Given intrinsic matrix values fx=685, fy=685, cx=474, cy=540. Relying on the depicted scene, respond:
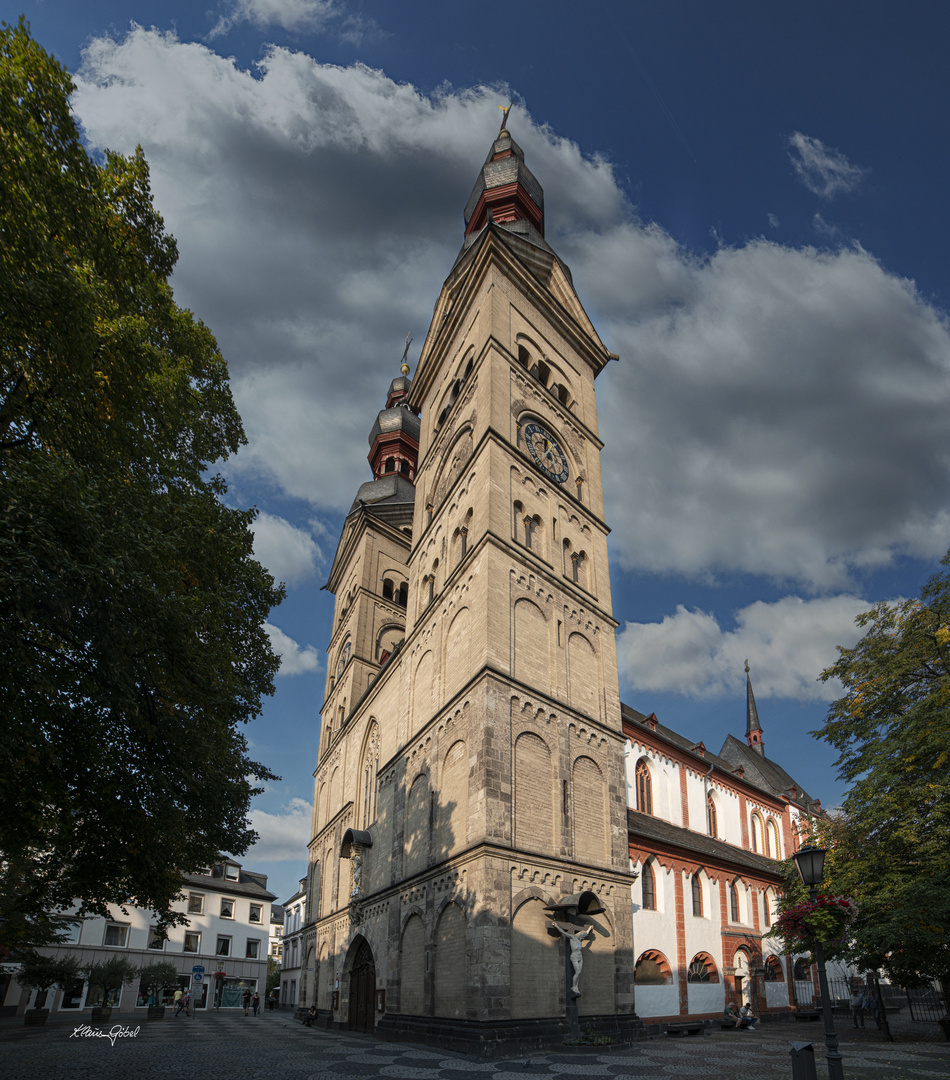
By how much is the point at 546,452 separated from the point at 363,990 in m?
19.7

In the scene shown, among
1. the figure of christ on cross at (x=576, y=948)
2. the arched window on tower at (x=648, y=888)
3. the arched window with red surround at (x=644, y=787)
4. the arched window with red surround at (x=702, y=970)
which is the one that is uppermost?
the arched window with red surround at (x=644, y=787)

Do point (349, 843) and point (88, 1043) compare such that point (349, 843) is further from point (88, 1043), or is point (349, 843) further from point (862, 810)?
point (862, 810)

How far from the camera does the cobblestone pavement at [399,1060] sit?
1141 centimetres

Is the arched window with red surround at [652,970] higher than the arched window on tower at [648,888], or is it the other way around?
the arched window on tower at [648,888]

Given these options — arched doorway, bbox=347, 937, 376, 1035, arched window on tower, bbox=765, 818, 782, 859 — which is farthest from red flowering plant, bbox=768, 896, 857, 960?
arched window on tower, bbox=765, 818, 782, 859

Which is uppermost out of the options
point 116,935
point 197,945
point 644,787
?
point 644,787

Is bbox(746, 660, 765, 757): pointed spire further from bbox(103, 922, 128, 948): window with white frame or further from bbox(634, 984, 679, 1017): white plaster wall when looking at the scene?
bbox(103, 922, 128, 948): window with white frame

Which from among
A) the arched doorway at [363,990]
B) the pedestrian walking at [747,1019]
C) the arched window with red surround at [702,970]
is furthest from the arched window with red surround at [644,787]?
the arched doorway at [363,990]

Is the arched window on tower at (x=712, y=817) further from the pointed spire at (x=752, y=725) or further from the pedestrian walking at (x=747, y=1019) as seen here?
the pointed spire at (x=752, y=725)

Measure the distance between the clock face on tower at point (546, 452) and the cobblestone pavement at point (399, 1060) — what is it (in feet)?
55.2

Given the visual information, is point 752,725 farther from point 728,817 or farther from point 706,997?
point 706,997

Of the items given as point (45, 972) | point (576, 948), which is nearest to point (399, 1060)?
point (576, 948)

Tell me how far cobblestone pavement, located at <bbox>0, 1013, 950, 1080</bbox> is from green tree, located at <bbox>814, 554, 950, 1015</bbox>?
2183 millimetres

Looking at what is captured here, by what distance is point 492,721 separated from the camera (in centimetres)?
1780
